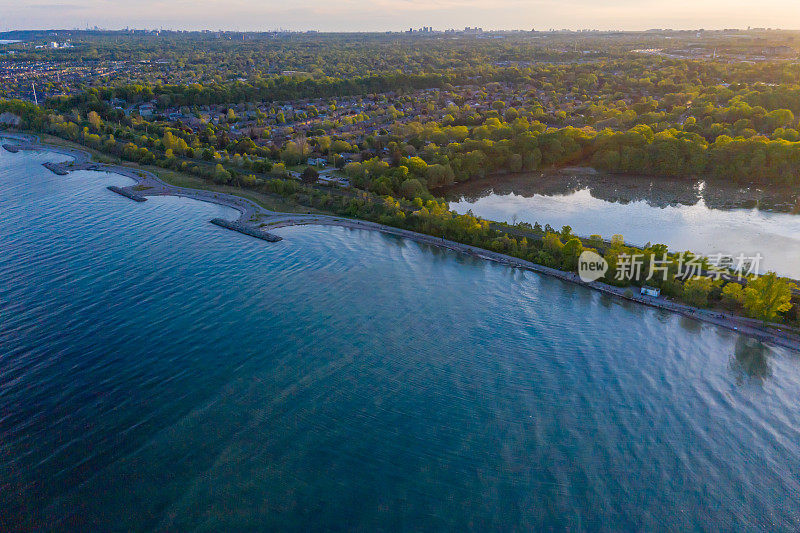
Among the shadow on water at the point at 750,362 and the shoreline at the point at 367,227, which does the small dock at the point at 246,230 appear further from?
the shadow on water at the point at 750,362

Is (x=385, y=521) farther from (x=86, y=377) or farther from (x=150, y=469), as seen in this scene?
(x=86, y=377)

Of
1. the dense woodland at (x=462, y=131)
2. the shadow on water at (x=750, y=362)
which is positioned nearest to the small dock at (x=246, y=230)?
the dense woodland at (x=462, y=131)

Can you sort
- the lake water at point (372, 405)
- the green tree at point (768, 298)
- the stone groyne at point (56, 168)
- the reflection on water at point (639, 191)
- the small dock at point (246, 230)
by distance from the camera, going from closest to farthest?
1. the lake water at point (372, 405)
2. the green tree at point (768, 298)
3. the small dock at point (246, 230)
4. the reflection on water at point (639, 191)
5. the stone groyne at point (56, 168)

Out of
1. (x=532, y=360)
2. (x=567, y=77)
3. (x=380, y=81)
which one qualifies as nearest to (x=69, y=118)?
(x=380, y=81)

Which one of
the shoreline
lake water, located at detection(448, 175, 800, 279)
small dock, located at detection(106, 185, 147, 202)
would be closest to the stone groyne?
the shoreline

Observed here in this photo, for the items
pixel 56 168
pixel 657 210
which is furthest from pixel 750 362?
pixel 56 168

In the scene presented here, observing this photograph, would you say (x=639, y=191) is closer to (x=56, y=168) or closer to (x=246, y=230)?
(x=246, y=230)

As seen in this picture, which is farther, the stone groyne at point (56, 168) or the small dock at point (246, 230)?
the stone groyne at point (56, 168)
